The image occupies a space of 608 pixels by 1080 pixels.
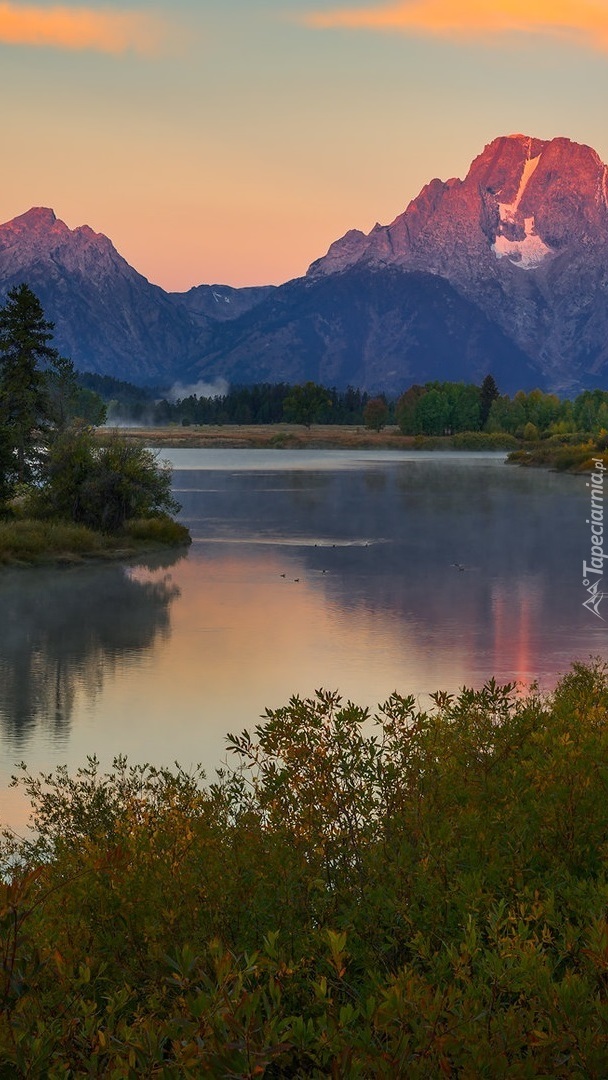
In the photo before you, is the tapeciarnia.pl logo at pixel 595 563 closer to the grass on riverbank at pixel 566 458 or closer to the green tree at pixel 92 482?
the green tree at pixel 92 482

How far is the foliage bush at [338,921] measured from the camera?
5129 mm

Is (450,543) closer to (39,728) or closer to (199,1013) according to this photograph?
(39,728)

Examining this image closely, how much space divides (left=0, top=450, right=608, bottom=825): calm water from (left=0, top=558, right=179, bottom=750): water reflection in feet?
0.23

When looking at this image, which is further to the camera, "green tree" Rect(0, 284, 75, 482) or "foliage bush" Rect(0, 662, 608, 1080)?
"green tree" Rect(0, 284, 75, 482)

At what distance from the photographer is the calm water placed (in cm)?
2166

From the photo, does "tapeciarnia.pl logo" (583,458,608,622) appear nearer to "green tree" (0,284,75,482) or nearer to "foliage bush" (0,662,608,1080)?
"foliage bush" (0,662,608,1080)

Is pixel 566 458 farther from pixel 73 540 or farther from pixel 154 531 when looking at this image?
pixel 73 540

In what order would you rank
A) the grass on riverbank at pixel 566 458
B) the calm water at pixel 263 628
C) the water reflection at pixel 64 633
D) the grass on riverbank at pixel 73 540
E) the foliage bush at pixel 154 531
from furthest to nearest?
the grass on riverbank at pixel 566 458, the foliage bush at pixel 154 531, the grass on riverbank at pixel 73 540, the water reflection at pixel 64 633, the calm water at pixel 263 628

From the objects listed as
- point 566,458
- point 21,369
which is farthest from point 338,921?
point 566,458

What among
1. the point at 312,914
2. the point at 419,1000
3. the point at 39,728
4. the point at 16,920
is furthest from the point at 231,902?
the point at 39,728

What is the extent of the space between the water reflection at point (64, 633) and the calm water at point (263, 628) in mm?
70

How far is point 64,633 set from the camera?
99.9 feet

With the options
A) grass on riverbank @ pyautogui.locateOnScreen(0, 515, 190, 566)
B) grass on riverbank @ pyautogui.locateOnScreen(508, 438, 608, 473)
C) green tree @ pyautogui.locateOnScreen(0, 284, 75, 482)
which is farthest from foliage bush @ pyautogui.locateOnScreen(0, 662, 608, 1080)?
grass on riverbank @ pyautogui.locateOnScreen(508, 438, 608, 473)

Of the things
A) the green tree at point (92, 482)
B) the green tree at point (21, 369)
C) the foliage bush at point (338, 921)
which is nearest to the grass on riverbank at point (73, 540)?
the green tree at point (92, 482)
